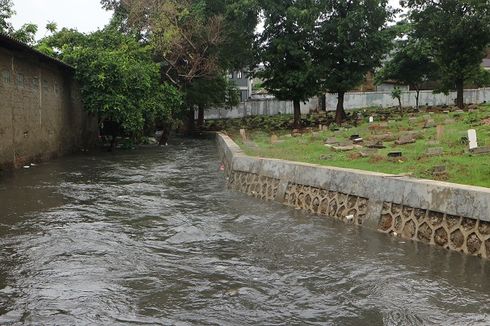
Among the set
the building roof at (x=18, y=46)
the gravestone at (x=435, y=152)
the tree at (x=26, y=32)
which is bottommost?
the gravestone at (x=435, y=152)

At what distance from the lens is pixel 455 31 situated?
2662 centimetres

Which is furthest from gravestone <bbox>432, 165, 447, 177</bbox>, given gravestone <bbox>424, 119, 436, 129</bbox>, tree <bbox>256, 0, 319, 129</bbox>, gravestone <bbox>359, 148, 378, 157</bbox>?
tree <bbox>256, 0, 319, 129</bbox>

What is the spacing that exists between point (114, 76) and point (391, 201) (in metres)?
15.6

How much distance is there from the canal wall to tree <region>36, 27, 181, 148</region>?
11.6 metres

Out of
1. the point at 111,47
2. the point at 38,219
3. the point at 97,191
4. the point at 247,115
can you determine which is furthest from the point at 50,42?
the point at 247,115

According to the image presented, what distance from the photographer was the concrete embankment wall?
39.3m

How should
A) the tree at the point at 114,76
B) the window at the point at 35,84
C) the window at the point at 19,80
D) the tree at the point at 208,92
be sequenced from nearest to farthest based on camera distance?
the window at the point at 19,80 → the window at the point at 35,84 → the tree at the point at 114,76 → the tree at the point at 208,92

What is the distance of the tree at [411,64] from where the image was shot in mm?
36156

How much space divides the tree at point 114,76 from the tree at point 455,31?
15607mm

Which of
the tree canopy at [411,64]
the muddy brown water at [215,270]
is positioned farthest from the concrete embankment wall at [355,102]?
the muddy brown water at [215,270]

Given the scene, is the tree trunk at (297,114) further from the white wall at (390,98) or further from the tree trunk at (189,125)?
the white wall at (390,98)

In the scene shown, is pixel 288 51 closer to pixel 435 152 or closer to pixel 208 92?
pixel 208 92

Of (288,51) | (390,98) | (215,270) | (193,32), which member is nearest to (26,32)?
(193,32)

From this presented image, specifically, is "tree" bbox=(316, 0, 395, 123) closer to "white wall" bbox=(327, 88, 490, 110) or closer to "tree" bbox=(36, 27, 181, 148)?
"tree" bbox=(36, 27, 181, 148)
